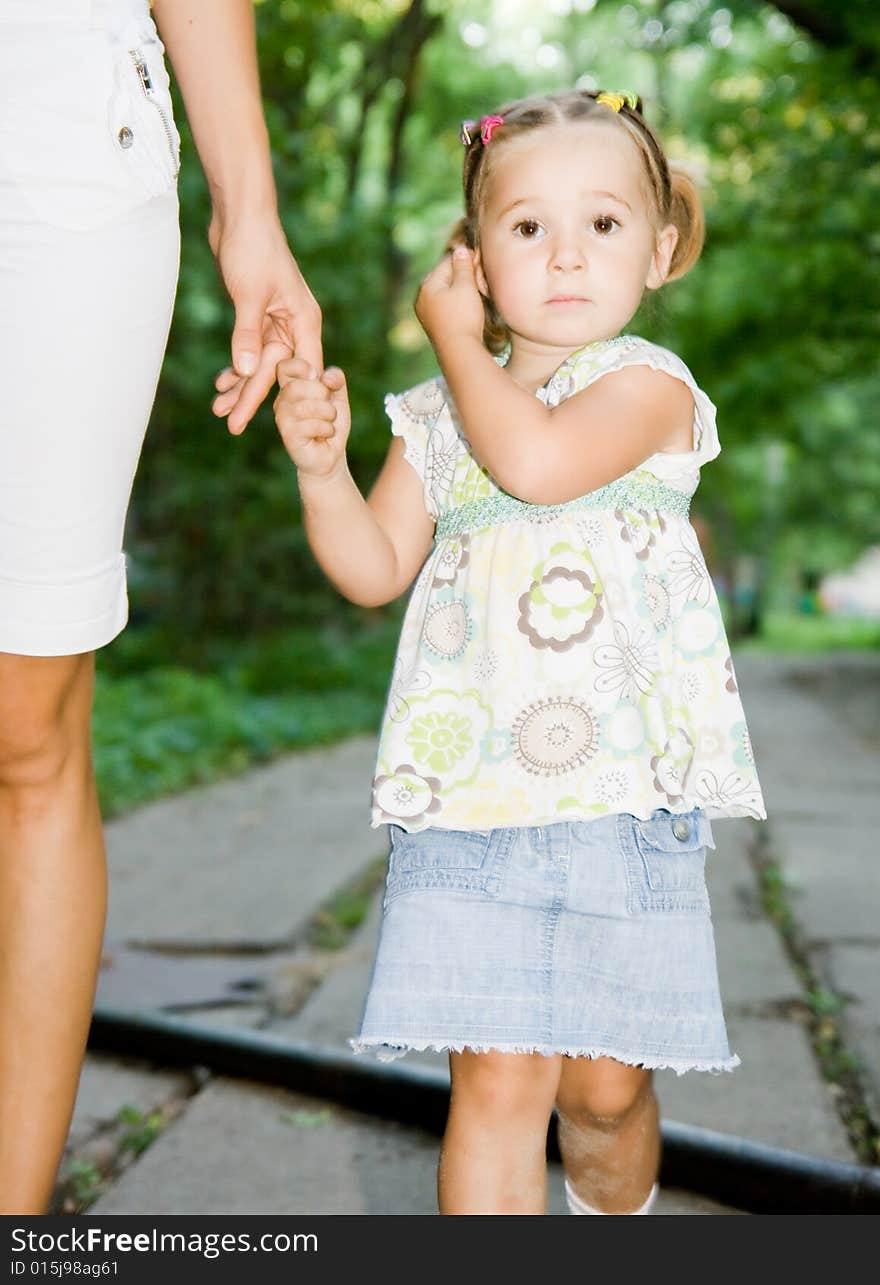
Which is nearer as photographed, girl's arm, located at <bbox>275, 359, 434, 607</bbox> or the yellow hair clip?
girl's arm, located at <bbox>275, 359, 434, 607</bbox>

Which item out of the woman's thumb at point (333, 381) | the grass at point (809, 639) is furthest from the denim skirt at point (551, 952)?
the grass at point (809, 639)

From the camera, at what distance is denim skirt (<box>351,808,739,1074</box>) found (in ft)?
5.32

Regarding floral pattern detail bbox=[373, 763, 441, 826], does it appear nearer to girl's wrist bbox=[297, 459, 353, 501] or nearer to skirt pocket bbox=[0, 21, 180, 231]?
girl's wrist bbox=[297, 459, 353, 501]

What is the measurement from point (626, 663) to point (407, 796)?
296 millimetres

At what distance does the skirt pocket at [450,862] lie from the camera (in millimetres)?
1644

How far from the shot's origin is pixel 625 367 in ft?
5.60

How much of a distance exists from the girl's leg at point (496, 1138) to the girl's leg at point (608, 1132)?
0.35 ft

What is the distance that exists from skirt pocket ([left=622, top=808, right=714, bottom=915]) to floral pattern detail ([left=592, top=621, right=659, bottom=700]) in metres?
0.15

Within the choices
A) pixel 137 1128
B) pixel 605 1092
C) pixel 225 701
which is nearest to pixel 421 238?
pixel 225 701

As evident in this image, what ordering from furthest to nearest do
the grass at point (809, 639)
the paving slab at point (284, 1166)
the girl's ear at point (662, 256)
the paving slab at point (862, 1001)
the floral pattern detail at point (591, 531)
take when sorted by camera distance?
the grass at point (809, 639), the paving slab at point (862, 1001), the paving slab at point (284, 1166), the girl's ear at point (662, 256), the floral pattern detail at point (591, 531)

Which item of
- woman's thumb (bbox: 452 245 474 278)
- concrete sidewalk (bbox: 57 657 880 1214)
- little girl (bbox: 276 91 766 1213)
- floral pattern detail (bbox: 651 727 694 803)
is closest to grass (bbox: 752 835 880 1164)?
concrete sidewalk (bbox: 57 657 880 1214)

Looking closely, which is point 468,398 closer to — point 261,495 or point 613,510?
point 613,510

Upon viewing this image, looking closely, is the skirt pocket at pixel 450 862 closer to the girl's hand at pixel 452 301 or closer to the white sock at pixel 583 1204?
the white sock at pixel 583 1204

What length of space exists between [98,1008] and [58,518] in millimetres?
1455
